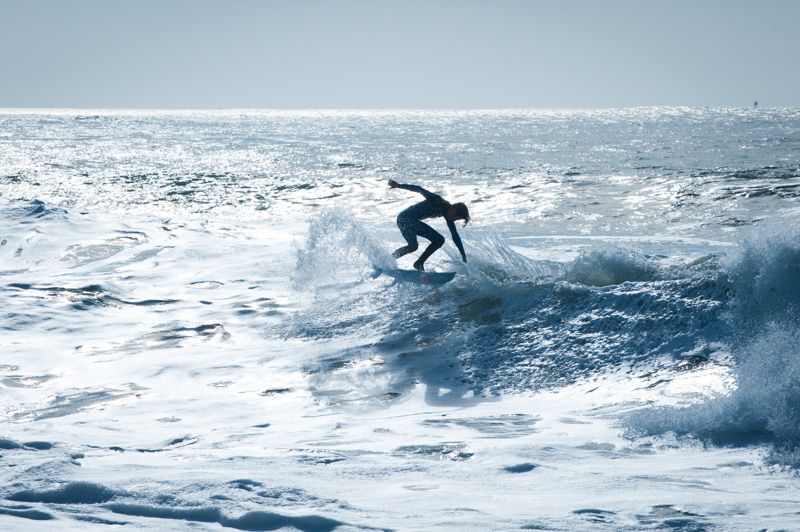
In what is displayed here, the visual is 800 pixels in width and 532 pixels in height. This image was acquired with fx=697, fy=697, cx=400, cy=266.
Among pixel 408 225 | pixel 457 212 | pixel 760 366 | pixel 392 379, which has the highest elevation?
pixel 457 212

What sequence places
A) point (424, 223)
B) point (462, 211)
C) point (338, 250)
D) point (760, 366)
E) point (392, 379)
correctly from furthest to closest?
point (338, 250) < point (424, 223) < point (462, 211) < point (392, 379) < point (760, 366)

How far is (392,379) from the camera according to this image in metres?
7.83

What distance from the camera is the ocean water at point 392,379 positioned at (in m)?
4.16

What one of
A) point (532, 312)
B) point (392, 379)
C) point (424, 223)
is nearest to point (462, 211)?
point (424, 223)

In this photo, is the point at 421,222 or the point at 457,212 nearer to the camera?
the point at 457,212

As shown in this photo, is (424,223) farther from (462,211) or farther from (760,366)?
Answer: (760,366)

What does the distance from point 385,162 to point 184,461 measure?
38.2 m

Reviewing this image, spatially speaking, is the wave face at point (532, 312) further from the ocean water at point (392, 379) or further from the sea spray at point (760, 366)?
the sea spray at point (760, 366)

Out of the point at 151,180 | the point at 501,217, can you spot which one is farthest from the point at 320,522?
the point at 151,180

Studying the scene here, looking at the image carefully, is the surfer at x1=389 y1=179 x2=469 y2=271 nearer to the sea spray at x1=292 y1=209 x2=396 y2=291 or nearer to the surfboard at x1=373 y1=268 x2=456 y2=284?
the surfboard at x1=373 y1=268 x2=456 y2=284

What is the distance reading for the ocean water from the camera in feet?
13.6

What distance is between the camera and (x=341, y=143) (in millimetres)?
63531

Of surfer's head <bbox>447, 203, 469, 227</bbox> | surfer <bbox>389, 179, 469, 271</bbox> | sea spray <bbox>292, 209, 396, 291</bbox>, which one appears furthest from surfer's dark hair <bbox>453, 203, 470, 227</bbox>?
sea spray <bbox>292, 209, 396, 291</bbox>

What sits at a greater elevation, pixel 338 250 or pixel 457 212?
pixel 457 212
